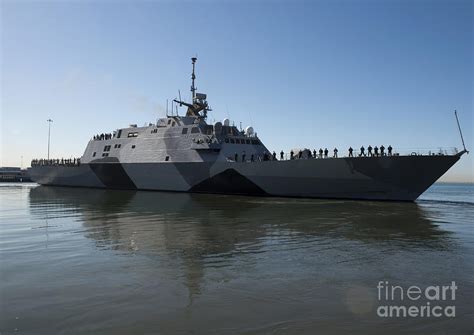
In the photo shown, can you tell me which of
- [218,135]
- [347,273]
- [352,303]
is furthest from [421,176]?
[352,303]

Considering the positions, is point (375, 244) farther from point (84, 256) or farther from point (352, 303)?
point (84, 256)

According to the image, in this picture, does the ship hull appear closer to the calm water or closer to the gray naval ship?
the gray naval ship

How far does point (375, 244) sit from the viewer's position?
9391mm

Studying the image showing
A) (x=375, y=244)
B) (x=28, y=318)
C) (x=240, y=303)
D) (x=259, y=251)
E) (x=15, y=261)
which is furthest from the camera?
(x=375, y=244)

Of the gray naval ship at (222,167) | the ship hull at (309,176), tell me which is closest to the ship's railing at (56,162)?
the gray naval ship at (222,167)

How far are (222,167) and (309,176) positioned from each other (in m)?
6.24

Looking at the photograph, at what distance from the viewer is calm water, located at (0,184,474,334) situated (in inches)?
172

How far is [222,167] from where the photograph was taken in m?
26.3

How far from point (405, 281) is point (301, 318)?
243 cm
